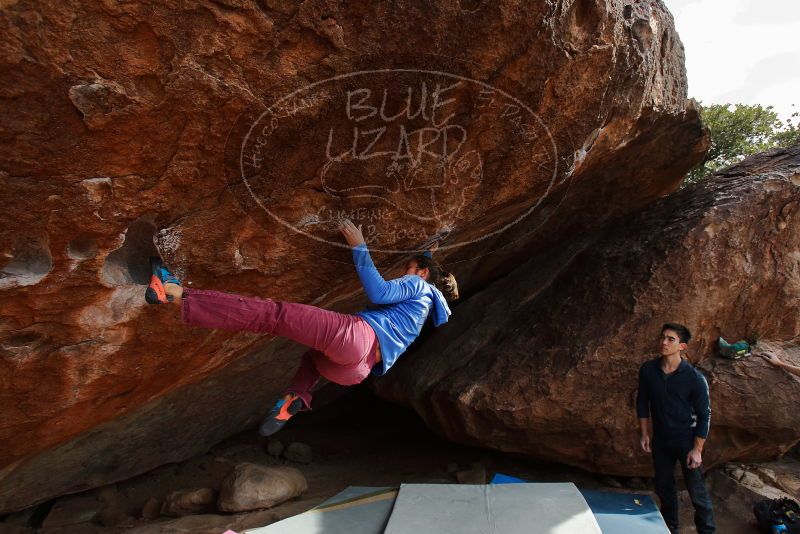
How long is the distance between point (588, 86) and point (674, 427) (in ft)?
7.68

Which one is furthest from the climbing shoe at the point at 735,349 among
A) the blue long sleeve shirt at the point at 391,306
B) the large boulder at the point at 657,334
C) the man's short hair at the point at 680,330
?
the blue long sleeve shirt at the point at 391,306

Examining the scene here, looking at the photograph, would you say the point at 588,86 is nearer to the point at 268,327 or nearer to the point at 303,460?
the point at 268,327

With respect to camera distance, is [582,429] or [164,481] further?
[164,481]

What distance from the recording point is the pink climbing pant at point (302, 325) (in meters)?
2.64

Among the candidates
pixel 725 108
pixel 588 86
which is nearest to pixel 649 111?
pixel 588 86

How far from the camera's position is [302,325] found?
2.78 metres

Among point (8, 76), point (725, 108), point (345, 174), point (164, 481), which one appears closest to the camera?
point (8, 76)

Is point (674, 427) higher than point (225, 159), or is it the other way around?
point (225, 159)

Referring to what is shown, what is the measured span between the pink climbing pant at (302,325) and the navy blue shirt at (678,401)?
201 cm

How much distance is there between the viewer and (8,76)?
2.05m

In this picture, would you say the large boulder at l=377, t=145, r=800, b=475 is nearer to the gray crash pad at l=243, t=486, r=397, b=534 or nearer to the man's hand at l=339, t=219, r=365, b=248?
the gray crash pad at l=243, t=486, r=397, b=534

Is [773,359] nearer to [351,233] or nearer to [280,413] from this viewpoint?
[351,233]

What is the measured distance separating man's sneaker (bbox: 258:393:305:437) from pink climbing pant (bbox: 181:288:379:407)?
0.05 metres

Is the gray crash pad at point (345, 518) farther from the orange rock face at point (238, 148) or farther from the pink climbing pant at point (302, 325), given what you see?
the orange rock face at point (238, 148)
